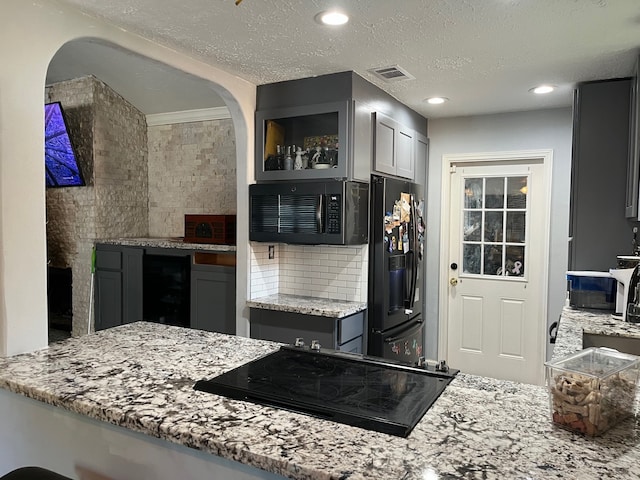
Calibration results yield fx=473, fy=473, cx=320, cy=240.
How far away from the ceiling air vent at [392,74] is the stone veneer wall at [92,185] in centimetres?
283

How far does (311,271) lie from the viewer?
11.8 ft

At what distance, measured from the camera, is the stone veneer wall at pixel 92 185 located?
4469 millimetres

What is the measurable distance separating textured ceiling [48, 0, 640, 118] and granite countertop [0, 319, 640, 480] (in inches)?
60.8

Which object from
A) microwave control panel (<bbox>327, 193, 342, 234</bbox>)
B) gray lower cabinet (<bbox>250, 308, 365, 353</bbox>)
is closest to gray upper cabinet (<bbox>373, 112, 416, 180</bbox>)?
microwave control panel (<bbox>327, 193, 342, 234</bbox>)

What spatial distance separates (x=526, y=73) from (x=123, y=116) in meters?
3.70

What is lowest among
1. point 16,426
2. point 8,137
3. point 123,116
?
point 16,426

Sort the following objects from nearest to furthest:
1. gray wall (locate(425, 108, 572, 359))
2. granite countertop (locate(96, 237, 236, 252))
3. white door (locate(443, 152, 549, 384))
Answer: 1. granite countertop (locate(96, 237, 236, 252))
2. gray wall (locate(425, 108, 572, 359))
3. white door (locate(443, 152, 549, 384))

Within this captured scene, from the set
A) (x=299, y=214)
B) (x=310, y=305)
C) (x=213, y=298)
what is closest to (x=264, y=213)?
(x=299, y=214)

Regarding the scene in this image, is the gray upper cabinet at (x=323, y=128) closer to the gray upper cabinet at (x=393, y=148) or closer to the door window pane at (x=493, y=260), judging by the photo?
the gray upper cabinet at (x=393, y=148)

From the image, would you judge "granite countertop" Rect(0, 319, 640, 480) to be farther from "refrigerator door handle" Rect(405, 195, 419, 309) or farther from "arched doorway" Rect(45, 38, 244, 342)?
"arched doorway" Rect(45, 38, 244, 342)

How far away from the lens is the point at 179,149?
4.73 m

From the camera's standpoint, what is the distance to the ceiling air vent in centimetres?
296

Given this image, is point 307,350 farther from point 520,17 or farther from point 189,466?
point 520,17

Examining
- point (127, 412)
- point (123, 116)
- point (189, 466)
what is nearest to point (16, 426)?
point (127, 412)
